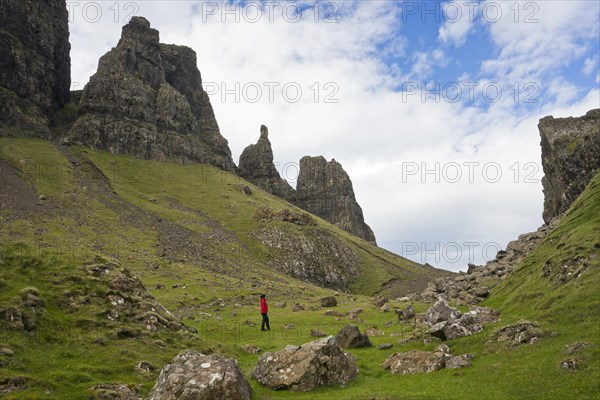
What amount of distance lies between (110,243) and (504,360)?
98538mm

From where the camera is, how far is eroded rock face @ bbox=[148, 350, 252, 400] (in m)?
23.7

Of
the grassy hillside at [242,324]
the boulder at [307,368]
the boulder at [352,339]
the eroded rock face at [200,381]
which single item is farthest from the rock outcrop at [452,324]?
the eroded rock face at [200,381]

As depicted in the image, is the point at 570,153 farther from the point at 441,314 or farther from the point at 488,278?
the point at 441,314

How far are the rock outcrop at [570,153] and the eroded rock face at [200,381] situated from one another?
74009 millimetres

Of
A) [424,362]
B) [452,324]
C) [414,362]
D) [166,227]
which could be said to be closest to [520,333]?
[452,324]

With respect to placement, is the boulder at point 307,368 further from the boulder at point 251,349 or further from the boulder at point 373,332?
the boulder at point 373,332

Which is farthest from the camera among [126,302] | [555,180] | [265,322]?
[555,180]

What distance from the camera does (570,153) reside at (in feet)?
264

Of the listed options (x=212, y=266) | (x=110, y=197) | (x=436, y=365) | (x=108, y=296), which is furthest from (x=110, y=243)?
(x=436, y=365)

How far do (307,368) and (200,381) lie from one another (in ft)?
25.8

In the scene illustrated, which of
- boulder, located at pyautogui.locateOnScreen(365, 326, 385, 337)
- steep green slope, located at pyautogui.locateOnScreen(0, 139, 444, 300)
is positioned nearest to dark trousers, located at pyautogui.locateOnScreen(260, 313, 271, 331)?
boulder, located at pyautogui.locateOnScreen(365, 326, 385, 337)

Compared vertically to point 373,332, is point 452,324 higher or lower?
higher

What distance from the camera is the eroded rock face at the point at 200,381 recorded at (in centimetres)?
2367

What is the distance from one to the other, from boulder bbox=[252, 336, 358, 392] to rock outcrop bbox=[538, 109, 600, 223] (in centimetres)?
6597
